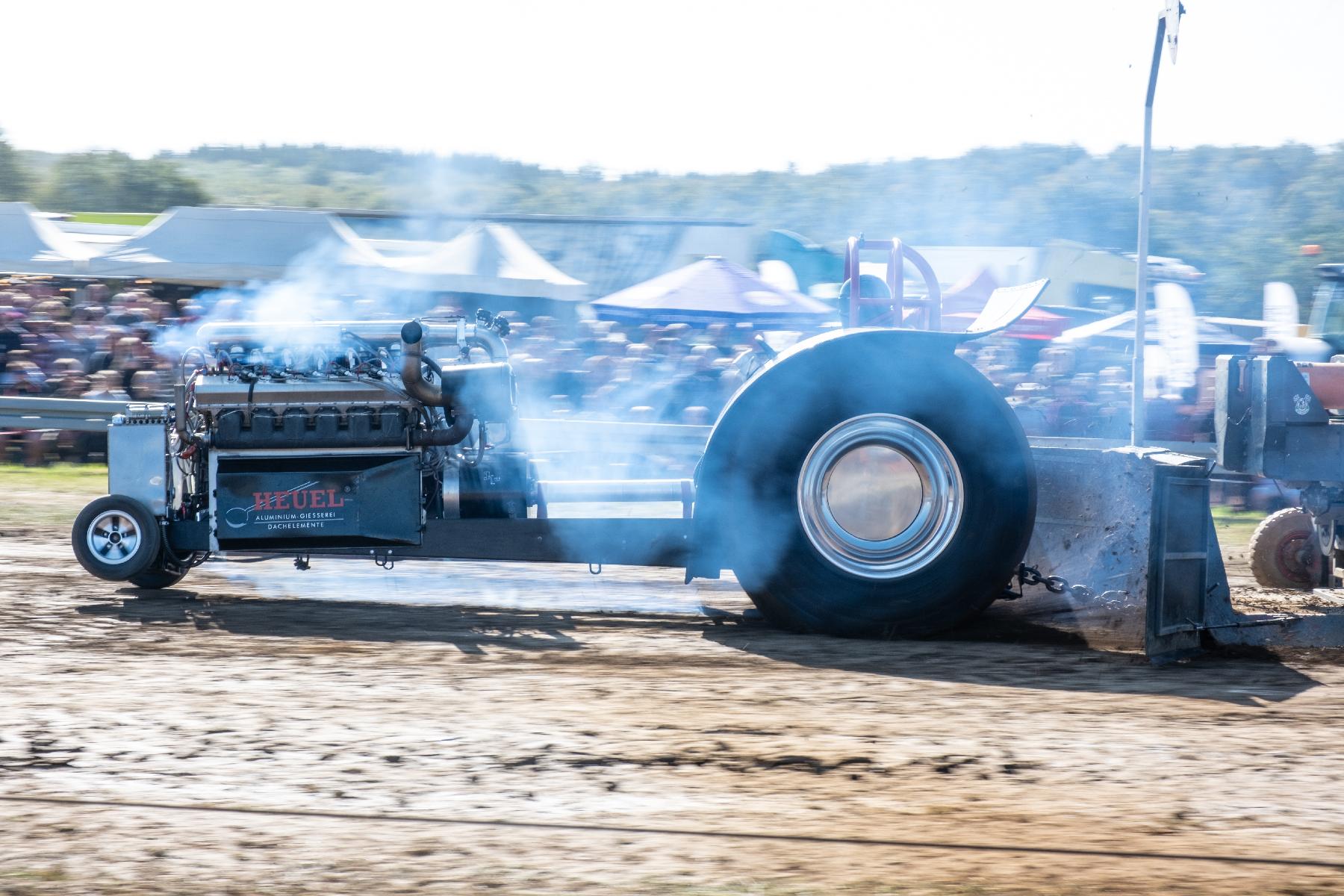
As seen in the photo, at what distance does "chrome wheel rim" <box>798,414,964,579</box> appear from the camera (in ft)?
17.3

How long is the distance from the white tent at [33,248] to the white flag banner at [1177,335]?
11.9m

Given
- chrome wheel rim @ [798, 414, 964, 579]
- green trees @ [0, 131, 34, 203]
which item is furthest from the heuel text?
green trees @ [0, 131, 34, 203]

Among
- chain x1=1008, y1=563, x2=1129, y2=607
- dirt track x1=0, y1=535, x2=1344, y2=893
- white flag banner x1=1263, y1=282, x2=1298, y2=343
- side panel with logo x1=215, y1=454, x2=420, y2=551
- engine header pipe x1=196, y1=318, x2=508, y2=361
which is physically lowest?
dirt track x1=0, y1=535, x2=1344, y2=893

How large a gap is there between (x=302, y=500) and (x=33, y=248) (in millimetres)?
12152

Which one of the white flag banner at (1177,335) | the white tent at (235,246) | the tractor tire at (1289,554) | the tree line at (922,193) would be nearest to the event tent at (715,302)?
the white tent at (235,246)

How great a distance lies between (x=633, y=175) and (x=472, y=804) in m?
79.7

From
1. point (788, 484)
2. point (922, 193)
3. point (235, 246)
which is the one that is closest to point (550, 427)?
point (788, 484)

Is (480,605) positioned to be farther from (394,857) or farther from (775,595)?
(394,857)

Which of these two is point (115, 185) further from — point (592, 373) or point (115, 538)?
point (115, 538)

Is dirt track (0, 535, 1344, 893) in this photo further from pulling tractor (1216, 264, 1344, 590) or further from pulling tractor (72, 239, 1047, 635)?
pulling tractor (1216, 264, 1344, 590)

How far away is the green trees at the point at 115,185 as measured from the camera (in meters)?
54.5

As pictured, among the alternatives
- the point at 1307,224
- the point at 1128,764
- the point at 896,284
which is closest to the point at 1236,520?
the point at 896,284

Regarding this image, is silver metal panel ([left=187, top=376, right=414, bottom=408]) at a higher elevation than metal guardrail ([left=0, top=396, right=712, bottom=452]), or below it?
higher

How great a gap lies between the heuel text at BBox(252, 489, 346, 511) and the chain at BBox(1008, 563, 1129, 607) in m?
2.79
